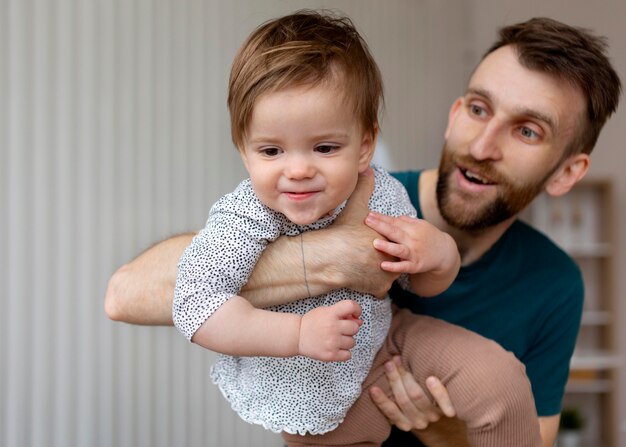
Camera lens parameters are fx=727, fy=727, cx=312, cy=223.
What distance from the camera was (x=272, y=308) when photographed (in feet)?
4.20

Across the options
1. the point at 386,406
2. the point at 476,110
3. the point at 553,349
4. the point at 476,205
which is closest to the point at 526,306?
the point at 553,349

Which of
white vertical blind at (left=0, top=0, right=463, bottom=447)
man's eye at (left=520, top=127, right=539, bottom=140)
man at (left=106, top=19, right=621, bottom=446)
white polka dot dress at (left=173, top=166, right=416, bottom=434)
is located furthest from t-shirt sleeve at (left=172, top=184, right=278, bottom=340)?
white vertical blind at (left=0, top=0, right=463, bottom=447)

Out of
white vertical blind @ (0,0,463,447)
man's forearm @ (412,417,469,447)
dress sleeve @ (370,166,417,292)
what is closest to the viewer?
dress sleeve @ (370,166,417,292)

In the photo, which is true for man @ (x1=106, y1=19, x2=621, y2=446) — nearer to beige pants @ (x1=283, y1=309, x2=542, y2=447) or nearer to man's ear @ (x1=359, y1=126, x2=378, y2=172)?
beige pants @ (x1=283, y1=309, x2=542, y2=447)

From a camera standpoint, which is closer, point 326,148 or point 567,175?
point 326,148

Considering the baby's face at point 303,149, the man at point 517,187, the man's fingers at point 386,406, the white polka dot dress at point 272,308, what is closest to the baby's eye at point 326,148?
the baby's face at point 303,149

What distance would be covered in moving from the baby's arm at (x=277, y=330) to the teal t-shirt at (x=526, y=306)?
0.74 metres

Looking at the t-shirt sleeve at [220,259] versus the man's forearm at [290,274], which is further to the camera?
the man's forearm at [290,274]

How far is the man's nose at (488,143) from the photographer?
5.78 feet

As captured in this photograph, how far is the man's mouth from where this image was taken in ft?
5.99

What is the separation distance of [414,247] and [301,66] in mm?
374

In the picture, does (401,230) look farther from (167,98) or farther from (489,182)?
(167,98)

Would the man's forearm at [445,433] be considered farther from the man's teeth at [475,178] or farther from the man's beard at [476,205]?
the man's teeth at [475,178]

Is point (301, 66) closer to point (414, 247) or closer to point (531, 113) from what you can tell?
point (414, 247)
